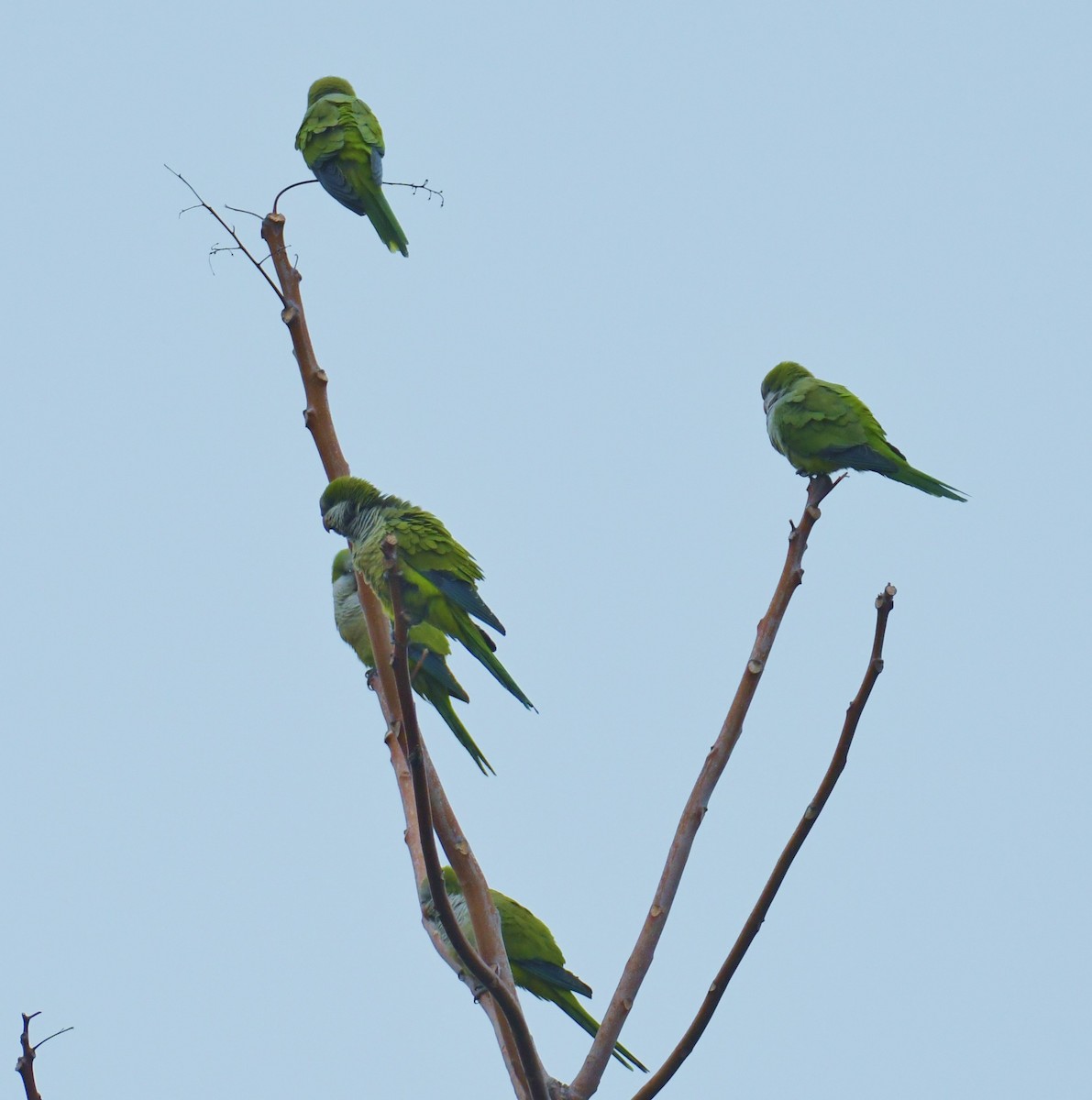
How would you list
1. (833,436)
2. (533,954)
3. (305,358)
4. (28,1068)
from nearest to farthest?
(28,1068), (305,358), (533,954), (833,436)

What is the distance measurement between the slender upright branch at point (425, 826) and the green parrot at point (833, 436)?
147 inches

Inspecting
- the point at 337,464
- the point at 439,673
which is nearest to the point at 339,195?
the point at 439,673

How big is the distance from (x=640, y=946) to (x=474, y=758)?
170 cm

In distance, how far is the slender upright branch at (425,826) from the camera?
7.63 feet

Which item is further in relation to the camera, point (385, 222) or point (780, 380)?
point (385, 222)

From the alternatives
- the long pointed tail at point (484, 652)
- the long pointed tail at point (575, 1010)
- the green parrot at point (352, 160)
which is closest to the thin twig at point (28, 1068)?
the long pointed tail at point (484, 652)

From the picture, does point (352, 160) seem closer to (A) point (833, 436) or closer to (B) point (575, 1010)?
(A) point (833, 436)

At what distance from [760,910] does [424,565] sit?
258 centimetres

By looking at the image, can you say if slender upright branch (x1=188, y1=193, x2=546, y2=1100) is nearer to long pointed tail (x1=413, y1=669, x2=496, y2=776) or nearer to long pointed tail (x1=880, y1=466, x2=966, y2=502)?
long pointed tail (x1=413, y1=669, x2=496, y2=776)

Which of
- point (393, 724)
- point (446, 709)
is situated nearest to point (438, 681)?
point (446, 709)

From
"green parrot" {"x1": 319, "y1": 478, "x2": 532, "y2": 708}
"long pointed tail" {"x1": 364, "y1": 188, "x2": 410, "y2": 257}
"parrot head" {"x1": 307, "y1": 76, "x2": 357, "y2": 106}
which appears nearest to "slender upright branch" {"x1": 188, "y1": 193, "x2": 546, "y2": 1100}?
"green parrot" {"x1": 319, "y1": 478, "x2": 532, "y2": 708}

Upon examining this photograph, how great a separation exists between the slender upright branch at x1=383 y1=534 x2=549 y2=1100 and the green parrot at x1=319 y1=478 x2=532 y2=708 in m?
2.16

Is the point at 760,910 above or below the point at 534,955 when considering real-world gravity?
below

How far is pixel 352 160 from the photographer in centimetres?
665
